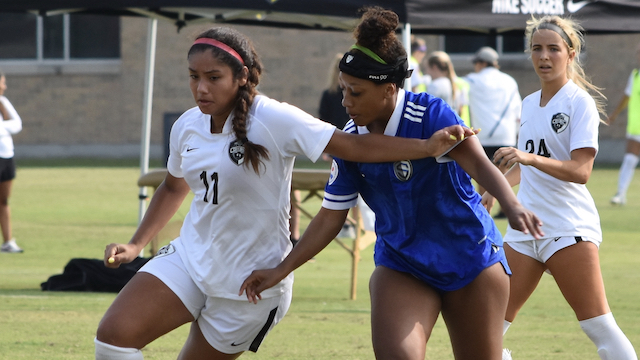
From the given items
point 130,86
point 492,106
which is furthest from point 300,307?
point 130,86

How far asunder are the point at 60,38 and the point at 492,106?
16.1m

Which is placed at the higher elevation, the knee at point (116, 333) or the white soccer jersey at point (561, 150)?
the white soccer jersey at point (561, 150)

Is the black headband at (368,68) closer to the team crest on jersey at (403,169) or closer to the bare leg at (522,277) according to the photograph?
the team crest on jersey at (403,169)

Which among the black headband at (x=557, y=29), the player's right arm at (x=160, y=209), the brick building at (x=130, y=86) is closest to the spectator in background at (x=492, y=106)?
the black headband at (x=557, y=29)

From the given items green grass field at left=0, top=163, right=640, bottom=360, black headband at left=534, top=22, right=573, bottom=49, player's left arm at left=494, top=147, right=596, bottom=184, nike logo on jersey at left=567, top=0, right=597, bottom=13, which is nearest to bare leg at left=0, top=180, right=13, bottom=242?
green grass field at left=0, top=163, right=640, bottom=360

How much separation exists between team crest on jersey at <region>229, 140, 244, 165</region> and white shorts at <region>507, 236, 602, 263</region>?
5.69 ft

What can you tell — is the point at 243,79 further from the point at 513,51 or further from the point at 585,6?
the point at 513,51

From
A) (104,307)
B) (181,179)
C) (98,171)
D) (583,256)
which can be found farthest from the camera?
(98,171)

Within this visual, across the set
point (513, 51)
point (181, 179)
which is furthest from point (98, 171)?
point (181, 179)

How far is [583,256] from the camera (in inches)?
173

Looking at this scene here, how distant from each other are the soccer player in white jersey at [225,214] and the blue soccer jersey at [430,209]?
0.16 metres

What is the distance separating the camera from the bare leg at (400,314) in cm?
335

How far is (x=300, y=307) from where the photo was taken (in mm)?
7102

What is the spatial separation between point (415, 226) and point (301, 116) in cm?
63
